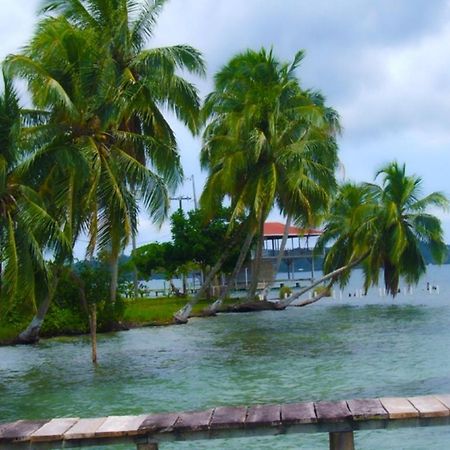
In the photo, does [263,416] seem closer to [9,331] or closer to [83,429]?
[83,429]

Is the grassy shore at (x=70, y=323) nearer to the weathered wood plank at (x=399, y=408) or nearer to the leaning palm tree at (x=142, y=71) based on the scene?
the leaning palm tree at (x=142, y=71)

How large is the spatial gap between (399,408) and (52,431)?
2395mm

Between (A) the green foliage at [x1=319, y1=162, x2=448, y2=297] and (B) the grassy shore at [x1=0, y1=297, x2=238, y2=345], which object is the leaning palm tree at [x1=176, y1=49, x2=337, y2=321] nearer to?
(B) the grassy shore at [x1=0, y1=297, x2=238, y2=345]

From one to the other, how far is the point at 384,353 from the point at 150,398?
6841 mm

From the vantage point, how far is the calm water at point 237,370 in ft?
38.8

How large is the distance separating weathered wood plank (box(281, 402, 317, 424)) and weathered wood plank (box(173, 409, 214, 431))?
53 centimetres

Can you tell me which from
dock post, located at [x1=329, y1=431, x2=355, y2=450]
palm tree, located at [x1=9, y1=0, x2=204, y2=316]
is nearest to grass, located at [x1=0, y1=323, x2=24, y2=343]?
palm tree, located at [x1=9, y1=0, x2=204, y2=316]

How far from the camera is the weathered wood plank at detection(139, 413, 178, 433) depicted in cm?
510

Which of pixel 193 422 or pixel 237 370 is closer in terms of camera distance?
pixel 193 422

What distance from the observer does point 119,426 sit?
5.17 meters

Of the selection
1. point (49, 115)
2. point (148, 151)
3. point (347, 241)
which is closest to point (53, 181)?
point (49, 115)

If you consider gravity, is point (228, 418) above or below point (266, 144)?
below

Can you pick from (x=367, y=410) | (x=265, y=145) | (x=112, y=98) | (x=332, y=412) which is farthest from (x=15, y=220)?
(x=265, y=145)

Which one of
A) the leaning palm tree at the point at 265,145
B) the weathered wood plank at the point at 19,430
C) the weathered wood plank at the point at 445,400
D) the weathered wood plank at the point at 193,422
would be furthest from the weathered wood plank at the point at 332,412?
the leaning palm tree at the point at 265,145
